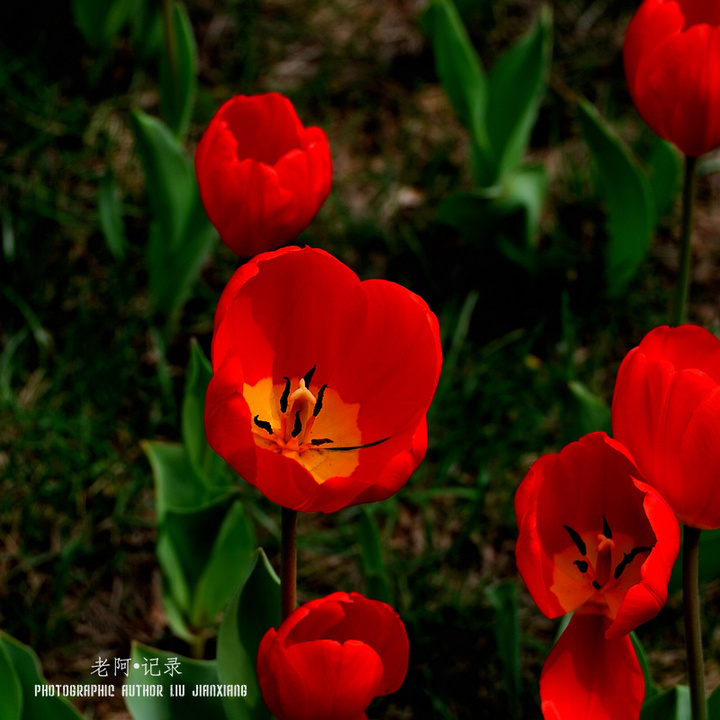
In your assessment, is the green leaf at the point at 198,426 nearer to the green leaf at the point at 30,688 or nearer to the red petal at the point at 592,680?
the green leaf at the point at 30,688

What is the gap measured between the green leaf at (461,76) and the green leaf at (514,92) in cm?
3

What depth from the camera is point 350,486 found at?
1164 millimetres

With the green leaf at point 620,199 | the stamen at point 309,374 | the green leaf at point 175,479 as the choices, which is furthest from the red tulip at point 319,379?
the green leaf at point 620,199

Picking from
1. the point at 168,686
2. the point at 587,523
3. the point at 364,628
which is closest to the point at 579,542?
the point at 587,523

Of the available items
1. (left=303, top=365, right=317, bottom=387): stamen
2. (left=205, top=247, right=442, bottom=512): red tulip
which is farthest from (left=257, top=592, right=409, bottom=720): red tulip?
(left=303, top=365, right=317, bottom=387): stamen

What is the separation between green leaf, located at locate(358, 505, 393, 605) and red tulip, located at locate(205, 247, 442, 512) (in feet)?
0.97

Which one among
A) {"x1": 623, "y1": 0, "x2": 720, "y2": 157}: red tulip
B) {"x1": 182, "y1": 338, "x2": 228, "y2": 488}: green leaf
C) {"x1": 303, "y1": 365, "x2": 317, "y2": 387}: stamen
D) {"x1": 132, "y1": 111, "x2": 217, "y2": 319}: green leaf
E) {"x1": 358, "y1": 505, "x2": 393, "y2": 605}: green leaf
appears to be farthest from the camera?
{"x1": 132, "y1": 111, "x2": 217, "y2": 319}: green leaf

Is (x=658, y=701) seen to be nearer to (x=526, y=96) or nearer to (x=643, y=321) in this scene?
(x=643, y=321)

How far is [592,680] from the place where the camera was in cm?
124

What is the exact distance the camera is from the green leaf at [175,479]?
1.91 metres

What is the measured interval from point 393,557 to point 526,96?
4.09 feet

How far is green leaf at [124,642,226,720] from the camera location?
1484 millimetres

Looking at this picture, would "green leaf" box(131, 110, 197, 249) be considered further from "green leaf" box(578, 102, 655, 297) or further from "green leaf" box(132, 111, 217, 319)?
"green leaf" box(578, 102, 655, 297)

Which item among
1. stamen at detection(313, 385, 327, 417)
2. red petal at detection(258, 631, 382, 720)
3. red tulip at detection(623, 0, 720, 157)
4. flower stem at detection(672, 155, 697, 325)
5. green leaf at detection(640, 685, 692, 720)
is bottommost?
green leaf at detection(640, 685, 692, 720)
